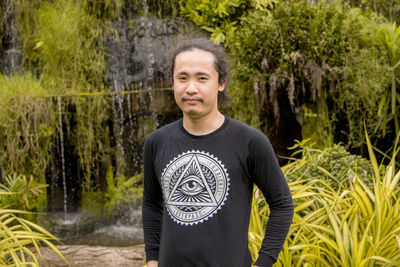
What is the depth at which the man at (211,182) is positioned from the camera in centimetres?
147

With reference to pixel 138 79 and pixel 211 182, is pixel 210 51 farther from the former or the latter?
pixel 138 79

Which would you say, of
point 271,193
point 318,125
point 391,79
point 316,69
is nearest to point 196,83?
point 271,193

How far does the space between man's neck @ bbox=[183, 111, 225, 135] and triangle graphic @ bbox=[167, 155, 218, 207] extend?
0.11 m

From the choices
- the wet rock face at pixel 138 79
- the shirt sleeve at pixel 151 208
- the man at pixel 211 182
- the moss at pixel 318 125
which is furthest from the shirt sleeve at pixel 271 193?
the wet rock face at pixel 138 79

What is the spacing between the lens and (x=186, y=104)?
4.96 ft

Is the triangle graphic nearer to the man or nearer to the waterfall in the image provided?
the man

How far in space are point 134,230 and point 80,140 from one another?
1549mm

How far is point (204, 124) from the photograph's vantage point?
61.7 inches

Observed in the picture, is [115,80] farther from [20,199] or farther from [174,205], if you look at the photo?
[174,205]

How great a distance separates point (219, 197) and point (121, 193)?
15.7ft

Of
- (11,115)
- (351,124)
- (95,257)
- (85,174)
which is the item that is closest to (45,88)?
(11,115)

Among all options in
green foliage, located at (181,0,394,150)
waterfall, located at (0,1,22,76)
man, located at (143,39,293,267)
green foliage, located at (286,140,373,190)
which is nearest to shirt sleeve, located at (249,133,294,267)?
Result: man, located at (143,39,293,267)

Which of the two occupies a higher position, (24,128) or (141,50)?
(141,50)

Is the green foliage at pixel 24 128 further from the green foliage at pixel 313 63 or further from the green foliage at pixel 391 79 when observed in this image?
the green foliage at pixel 391 79
